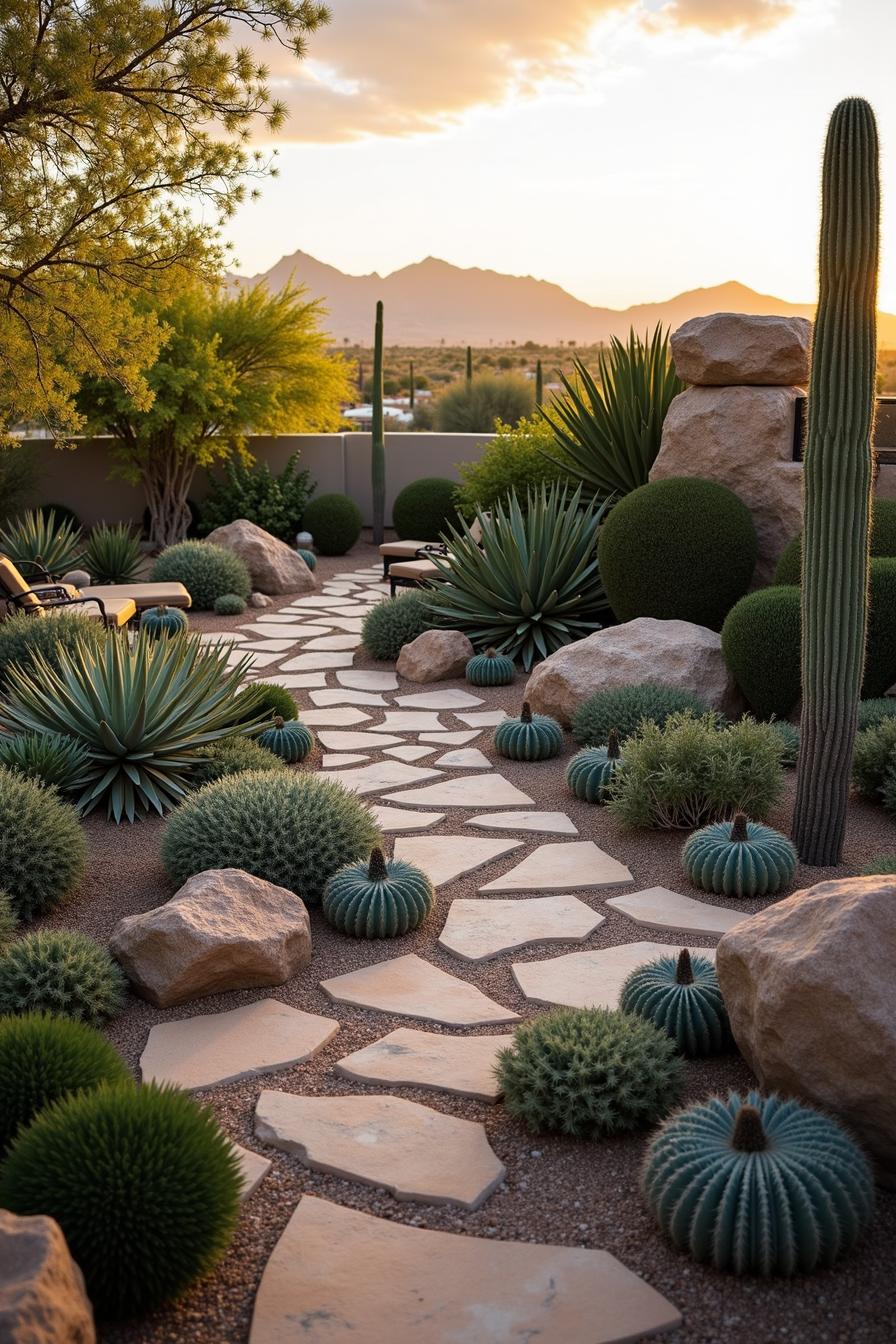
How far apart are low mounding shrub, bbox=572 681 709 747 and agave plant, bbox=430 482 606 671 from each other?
209cm

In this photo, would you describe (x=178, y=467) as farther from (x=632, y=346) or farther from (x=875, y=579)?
(x=875, y=579)

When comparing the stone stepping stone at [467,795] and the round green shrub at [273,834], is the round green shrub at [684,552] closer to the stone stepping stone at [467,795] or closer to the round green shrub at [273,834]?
the stone stepping stone at [467,795]

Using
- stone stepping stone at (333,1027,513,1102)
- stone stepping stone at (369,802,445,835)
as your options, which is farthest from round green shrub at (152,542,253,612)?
stone stepping stone at (333,1027,513,1102)

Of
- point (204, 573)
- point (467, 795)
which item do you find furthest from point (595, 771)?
point (204, 573)

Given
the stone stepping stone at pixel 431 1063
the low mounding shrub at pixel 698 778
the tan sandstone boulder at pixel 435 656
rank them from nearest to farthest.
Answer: the stone stepping stone at pixel 431 1063 < the low mounding shrub at pixel 698 778 < the tan sandstone boulder at pixel 435 656

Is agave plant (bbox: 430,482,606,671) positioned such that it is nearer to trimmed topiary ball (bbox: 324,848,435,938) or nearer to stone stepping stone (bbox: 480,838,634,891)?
stone stepping stone (bbox: 480,838,634,891)

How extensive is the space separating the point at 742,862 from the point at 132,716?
2964 mm

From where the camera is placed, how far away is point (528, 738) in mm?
6977

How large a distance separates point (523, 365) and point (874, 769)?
46.1 m

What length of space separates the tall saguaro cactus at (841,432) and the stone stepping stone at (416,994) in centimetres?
193

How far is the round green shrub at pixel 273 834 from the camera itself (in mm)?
4805

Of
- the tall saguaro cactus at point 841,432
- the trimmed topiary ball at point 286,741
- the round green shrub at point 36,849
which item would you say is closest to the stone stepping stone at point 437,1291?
the round green shrub at point 36,849

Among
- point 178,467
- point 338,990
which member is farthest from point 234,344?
point 338,990

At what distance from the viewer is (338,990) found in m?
4.13
